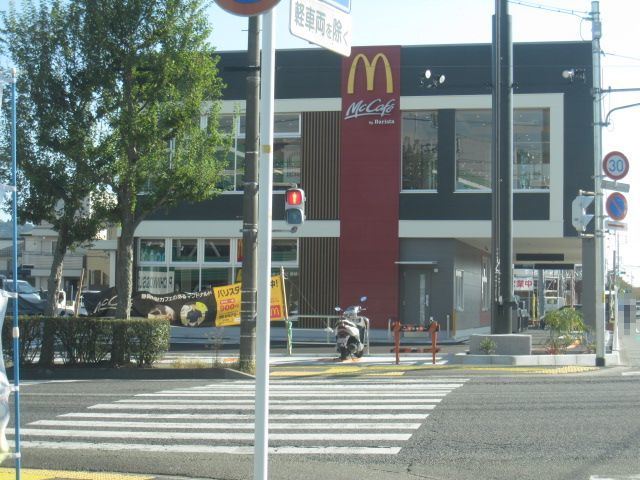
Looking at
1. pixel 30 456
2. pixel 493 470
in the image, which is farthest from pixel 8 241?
pixel 493 470

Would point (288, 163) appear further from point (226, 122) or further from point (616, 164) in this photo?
point (616, 164)

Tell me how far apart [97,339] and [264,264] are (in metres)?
14.0

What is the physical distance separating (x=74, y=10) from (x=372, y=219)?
15.7 m

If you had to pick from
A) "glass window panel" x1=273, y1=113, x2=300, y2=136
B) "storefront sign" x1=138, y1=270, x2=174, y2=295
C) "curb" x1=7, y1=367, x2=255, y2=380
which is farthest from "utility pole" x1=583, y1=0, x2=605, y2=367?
"storefront sign" x1=138, y1=270, x2=174, y2=295

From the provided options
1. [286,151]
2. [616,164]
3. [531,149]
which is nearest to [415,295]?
[531,149]

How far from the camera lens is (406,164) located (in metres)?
32.5

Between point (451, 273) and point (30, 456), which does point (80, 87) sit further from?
point (451, 273)

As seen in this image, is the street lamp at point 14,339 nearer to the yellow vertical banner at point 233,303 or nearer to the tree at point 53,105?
the tree at point 53,105

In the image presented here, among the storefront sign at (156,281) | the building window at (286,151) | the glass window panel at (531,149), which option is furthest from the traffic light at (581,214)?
the storefront sign at (156,281)

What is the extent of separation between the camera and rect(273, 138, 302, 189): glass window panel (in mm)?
33656

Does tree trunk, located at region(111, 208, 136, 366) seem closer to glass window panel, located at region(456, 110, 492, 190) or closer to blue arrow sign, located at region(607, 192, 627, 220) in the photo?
blue arrow sign, located at region(607, 192, 627, 220)

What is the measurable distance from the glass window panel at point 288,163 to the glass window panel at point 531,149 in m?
8.68

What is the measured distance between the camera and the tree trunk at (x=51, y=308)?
19.0 meters

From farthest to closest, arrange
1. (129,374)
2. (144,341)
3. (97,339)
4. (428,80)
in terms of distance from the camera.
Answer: (428,80), (97,339), (144,341), (129,374)
